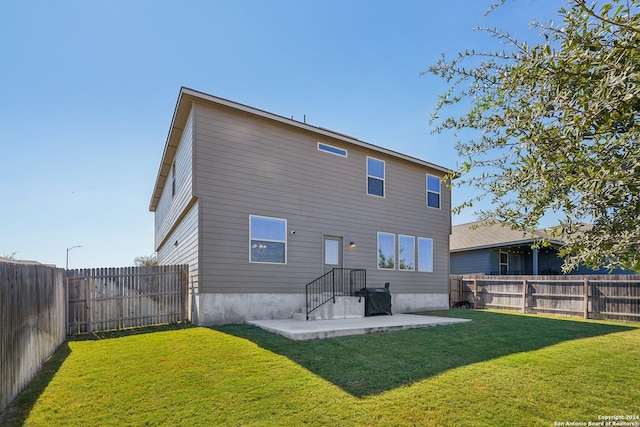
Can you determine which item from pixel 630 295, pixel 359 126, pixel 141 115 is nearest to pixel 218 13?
pixel 141 115

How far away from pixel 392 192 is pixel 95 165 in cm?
1229

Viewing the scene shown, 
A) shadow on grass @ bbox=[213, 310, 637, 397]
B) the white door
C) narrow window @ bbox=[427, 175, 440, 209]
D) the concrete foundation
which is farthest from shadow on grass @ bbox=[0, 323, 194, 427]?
narrow window @ bbox=[427, 175, 440, 209]

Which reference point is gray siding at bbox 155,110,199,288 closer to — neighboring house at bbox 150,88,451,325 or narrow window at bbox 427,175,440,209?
neighboring house at bbox 150,88,451,325

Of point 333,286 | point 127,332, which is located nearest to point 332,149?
point 333,286

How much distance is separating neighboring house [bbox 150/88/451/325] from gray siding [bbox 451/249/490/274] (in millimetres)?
8375

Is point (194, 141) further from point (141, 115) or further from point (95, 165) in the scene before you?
point (95, 165)

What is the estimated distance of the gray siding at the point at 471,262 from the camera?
66.4 ft

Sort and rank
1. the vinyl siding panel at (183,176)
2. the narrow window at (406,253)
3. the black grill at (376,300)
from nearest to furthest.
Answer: the vinyl siding panel at (183,176)
the black grill at (376,300)
the narrow window at (406,253)

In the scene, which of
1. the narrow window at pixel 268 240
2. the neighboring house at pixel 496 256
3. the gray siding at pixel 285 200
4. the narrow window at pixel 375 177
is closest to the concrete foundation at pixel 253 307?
the gray siding at pixel 285 200

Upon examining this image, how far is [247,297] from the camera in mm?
9109

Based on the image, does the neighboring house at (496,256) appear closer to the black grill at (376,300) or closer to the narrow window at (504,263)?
the narrow window at (504,263)

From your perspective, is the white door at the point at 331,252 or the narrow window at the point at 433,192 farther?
the narrow window at the point at 433,192

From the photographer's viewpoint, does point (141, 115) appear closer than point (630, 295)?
No

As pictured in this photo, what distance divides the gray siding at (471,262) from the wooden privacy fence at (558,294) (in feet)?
17.1
